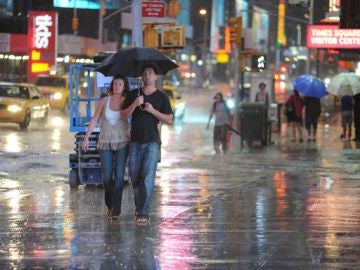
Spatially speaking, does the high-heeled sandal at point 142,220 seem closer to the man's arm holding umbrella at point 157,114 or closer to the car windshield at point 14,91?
the man's arm holding umbrella at point 157,114

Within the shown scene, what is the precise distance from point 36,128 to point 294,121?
9.92m

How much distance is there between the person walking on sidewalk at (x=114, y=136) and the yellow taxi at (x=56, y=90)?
30431mm

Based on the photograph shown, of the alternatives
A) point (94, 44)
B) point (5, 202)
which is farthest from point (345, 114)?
point (94, 44)

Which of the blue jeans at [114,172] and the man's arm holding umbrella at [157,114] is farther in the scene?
the blue jeans at [114,172]

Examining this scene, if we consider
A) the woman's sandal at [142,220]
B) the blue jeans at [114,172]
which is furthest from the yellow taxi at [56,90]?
the woman's sandal at [142,220]

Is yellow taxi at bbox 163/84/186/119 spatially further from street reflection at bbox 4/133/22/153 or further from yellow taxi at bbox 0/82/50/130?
street reflection at bbox 4/133/22/153

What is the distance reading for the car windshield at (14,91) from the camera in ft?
101

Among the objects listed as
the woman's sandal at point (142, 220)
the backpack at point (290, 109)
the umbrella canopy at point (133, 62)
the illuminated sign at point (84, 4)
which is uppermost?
the illuminated sign at point (84, 4)

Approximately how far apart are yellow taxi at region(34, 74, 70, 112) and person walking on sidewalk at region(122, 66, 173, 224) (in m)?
30.7

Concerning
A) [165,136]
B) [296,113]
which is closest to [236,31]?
[296,113]

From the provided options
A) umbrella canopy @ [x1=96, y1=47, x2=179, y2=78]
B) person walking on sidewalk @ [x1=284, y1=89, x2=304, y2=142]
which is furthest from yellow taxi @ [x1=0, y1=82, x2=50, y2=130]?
umbrella canopy @ [x1=96, y1=47, x2=179, y2=78]

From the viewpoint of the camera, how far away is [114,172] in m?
9.89

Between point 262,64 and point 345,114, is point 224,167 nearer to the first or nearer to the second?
point 262,64

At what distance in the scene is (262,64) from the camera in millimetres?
25172
